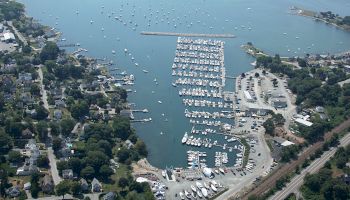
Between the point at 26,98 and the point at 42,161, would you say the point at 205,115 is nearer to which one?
the point at 42,161

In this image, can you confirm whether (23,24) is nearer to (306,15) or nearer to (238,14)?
(238,14)

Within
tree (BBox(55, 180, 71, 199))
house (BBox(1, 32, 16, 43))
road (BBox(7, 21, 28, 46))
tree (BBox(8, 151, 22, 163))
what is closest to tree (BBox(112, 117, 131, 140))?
tree (BBox(8, 151, 22, 163))

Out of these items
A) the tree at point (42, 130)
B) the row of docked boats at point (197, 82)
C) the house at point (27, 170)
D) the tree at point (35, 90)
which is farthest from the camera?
the row of docked boats at point (197, 82)

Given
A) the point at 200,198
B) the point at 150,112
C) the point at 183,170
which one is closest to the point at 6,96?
the point at 150,112

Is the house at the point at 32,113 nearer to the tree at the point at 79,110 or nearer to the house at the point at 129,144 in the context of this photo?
the tree at the point at 79,110

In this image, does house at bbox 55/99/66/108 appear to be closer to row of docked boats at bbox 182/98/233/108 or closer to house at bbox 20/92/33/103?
house at bbox 20/92/33/103

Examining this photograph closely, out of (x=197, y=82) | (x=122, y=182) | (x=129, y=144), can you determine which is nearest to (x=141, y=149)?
(x=129, y=144)

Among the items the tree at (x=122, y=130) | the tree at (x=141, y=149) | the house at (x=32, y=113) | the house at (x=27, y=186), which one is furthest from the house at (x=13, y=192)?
the house at (x=32, y=113)
